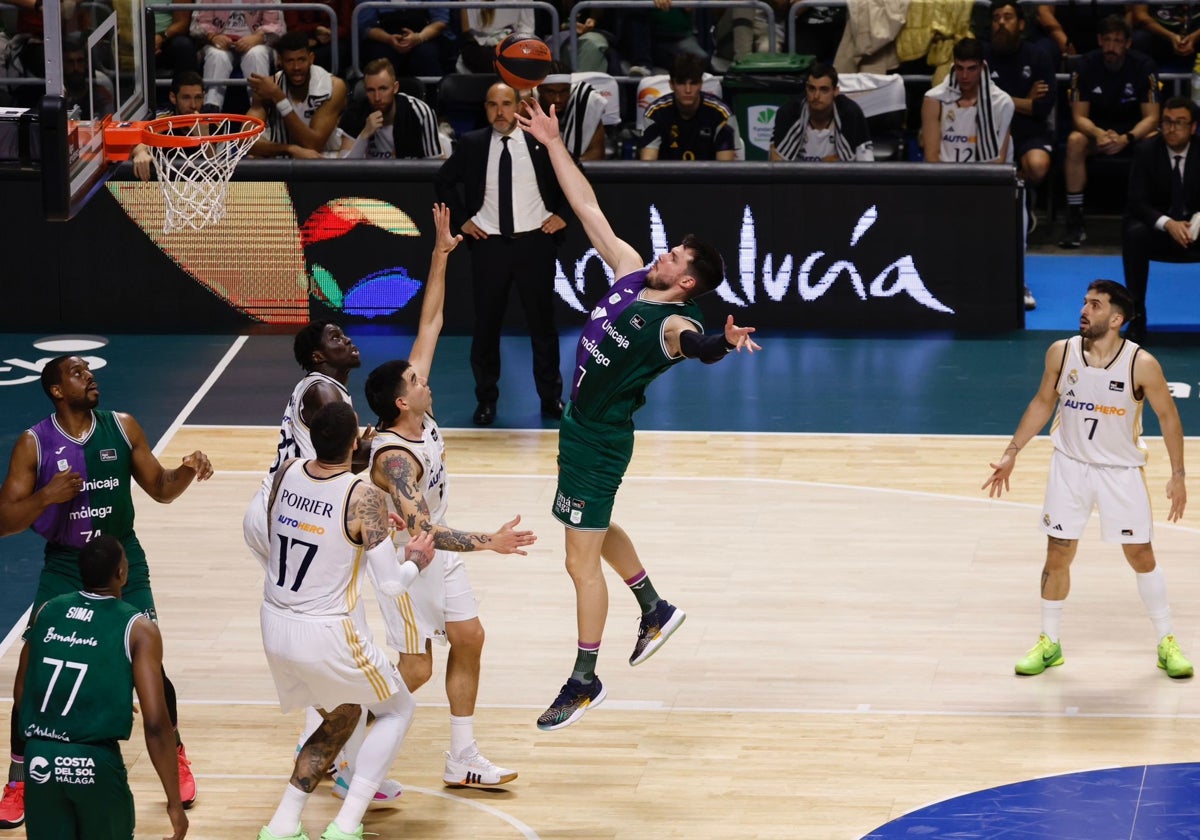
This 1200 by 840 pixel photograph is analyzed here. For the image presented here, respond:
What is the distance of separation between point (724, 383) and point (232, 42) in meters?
5.87

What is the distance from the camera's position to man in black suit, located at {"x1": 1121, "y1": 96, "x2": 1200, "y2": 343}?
585 inches

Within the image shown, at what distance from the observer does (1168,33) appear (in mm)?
17422

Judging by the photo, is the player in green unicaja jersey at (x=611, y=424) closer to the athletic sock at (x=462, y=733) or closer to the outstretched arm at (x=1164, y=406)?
the athletic sock at (x=462, y=733)

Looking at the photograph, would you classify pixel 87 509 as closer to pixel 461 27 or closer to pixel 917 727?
pixel 917 727

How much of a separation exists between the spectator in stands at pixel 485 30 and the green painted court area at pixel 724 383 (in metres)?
2.84

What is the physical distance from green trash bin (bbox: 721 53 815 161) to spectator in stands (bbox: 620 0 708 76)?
0.64 metres

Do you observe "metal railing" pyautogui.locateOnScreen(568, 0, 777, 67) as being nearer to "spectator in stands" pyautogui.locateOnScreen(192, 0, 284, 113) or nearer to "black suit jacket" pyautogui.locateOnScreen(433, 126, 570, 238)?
"spectator in stands" pyautogui.locateOnScreen(192, 0, 284, 113)

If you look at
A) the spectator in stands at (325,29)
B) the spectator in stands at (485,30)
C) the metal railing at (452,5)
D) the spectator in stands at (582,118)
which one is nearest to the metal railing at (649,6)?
the metal railing at (452,5)

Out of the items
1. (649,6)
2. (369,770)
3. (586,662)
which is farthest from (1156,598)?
(649,6)

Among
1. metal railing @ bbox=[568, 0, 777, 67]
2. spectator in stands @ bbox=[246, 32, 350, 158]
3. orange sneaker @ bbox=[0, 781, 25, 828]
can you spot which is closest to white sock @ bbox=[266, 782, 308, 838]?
orange sneaker @ bbox=[0, 781, 25, 828]

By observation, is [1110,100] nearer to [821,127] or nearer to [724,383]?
[821,127]

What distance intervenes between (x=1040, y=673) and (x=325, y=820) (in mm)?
3510

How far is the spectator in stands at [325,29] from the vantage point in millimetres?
17484

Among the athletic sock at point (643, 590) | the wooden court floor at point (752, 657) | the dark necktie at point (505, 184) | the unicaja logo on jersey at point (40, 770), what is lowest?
the wooden court floor at point (752, 657)
